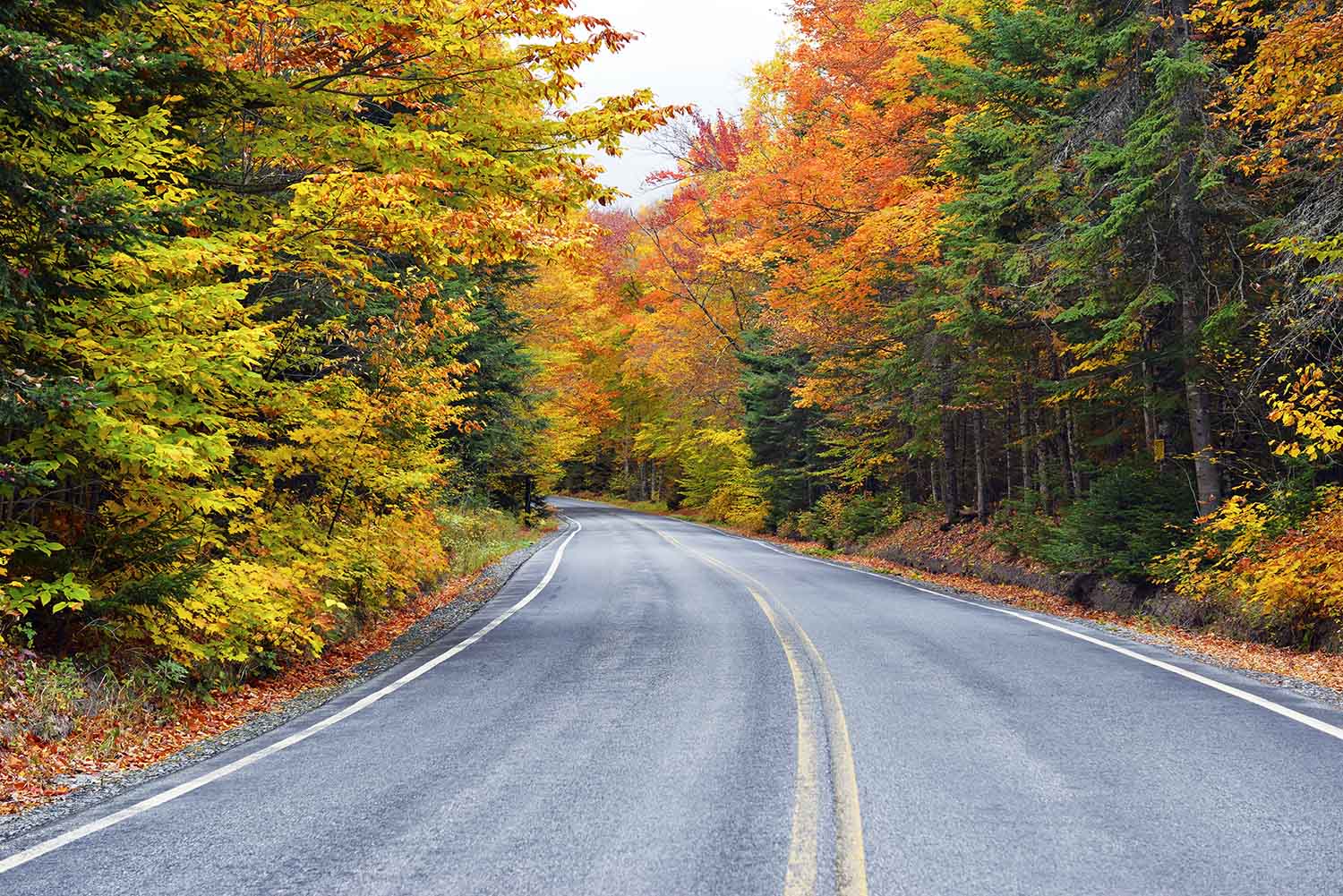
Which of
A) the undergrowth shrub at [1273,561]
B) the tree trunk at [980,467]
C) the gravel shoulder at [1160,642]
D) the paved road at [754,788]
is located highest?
the tree trunk at [980,467]

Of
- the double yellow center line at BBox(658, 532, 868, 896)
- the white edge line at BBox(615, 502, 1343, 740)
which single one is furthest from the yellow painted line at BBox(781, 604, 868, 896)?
the white edge line at BBox(615, 502, 1343, 740)

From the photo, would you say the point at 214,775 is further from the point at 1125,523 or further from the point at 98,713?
the point at 1125,523

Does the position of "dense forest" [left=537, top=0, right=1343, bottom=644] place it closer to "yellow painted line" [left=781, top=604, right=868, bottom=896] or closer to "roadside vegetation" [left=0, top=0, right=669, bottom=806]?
"roadside vegetation" [left=0, top=0, right=669, bottom=806]

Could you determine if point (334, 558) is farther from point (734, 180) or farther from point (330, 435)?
point (734, 180)

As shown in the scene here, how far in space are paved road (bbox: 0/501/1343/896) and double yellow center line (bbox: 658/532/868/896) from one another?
0.02 m

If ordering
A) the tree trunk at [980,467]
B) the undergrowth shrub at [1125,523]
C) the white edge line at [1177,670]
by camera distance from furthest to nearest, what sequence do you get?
the tree trunk at [980,467] < the undergrowth shrub at [1125,523] < the white edge line at [1177,670]

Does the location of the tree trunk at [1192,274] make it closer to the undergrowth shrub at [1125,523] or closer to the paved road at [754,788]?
the undergrowth shrub at [1125,523]

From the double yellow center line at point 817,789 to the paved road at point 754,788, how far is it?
0.02 meters

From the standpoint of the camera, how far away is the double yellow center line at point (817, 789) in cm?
363

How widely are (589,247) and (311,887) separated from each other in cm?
681

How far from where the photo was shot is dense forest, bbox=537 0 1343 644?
32.8 feet

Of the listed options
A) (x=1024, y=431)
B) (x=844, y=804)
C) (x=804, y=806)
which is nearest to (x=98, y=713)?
(x=804, y=806)

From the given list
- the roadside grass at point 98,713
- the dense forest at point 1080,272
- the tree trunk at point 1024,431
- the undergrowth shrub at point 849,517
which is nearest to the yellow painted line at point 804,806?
the roadside grass at point 98,713

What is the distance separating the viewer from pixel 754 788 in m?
4.77
